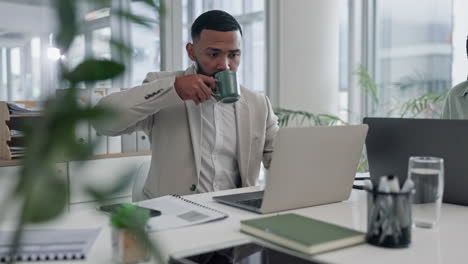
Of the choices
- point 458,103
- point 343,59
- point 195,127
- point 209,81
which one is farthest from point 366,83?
point 209,81

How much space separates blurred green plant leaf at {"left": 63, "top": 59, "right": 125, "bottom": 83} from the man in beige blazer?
162 cm

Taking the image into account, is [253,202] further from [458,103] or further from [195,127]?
[458,103]

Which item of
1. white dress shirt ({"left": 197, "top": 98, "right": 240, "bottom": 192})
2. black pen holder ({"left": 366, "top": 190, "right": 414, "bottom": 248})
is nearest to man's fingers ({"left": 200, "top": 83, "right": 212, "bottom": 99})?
white dress shirt ({"left": 197, "top": 98, "right": 240, "bottom": 192})

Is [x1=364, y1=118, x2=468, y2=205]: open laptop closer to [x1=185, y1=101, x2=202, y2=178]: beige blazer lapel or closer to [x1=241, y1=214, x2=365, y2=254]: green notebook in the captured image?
[x1=241, y1=214, x2=365, y2=254]: green notebook

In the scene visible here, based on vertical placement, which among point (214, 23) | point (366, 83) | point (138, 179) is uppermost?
point (214, 23)

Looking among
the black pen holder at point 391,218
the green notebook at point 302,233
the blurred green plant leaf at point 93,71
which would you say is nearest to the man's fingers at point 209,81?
the green notebook at point 302,233

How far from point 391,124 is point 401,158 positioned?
4.2 inches

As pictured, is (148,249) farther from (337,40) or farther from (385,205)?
(337,40)

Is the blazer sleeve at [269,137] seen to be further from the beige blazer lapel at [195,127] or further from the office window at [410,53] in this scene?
the office window at [410,53]

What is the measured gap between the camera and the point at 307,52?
4074 millimetres

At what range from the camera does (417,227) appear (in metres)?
1.17

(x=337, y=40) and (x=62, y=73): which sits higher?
(x=337, y=40)

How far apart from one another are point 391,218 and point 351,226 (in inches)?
8.4

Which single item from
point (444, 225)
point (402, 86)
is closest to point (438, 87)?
point (402, 86)
